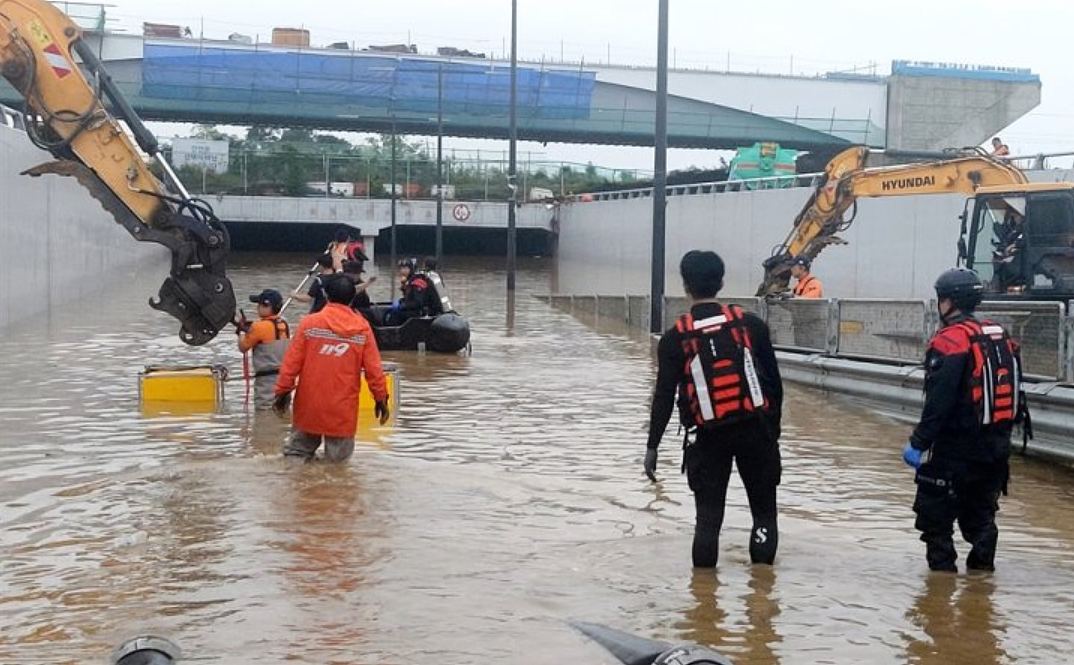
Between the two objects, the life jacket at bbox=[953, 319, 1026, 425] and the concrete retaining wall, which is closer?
the life jacket at bbox=[953, 319, 1026, 425]

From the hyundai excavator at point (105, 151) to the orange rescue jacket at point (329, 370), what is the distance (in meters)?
6.31

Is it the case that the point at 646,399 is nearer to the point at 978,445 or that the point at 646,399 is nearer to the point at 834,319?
the point at 834,319

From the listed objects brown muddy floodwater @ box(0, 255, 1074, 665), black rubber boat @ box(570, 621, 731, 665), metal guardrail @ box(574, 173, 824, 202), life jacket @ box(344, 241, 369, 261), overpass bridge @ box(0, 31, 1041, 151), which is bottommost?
brown muddy floodwater @ box(0, 255, 1074, 665)

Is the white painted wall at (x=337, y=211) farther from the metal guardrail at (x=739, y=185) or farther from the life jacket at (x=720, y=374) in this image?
the life jacket at (x=720, y=374)

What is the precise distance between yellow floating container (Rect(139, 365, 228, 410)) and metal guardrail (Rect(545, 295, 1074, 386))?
6.47 m

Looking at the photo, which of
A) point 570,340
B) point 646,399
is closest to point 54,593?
point 646,399

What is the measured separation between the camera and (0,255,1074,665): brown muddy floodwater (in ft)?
22.7

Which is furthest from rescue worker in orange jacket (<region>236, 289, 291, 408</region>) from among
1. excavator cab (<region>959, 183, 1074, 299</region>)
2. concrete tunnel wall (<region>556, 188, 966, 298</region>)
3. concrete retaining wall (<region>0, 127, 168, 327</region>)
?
concrete tunnel wall (<region>556, 188, 966, 298</region>)

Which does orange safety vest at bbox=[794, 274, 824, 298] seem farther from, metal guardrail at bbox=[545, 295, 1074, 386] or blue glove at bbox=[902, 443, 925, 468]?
blue glove at bbox=[902, 443, 925, 468]

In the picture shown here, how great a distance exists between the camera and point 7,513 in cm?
985

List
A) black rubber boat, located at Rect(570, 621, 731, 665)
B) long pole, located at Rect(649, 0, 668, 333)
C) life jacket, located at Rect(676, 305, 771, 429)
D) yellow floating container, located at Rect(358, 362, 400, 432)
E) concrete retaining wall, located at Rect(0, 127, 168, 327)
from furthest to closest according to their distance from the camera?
1. concrete retaining wall, located at Rect(0, 127, 168, 327)
2. long pole, located at Rect(649, 0, 668, 333)
3. yellow floating container, located at Rect(358, 362, 400, 432)
4. life jacket, located at Rect(676, 305, 771, 429)
5. black rubber boat, located at Rect(570, 621, 731, 665)

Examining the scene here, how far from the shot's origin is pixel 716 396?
25.7ft

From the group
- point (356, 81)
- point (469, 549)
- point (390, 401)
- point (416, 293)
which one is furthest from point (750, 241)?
point (356, 81)

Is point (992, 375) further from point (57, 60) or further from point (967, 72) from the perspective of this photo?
point (967, 72)
